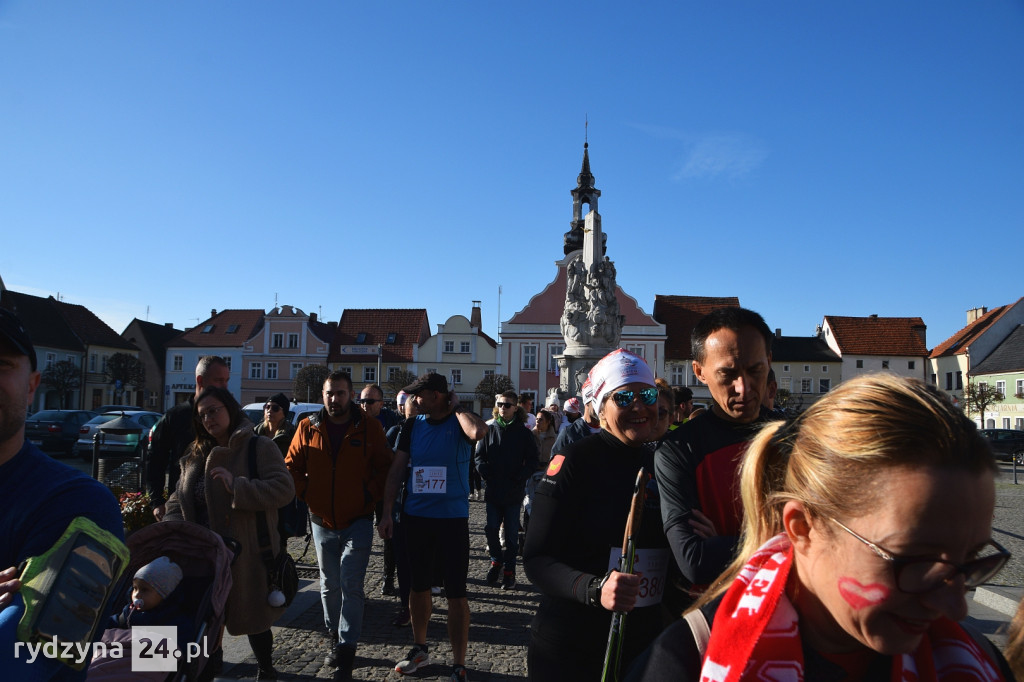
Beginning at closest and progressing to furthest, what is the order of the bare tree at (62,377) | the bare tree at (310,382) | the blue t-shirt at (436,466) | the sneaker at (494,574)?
the blue t-shirt at (436,466) → the sneaker at (494,574) → the bare tree at (62,377) → the bare tree at (310,382)

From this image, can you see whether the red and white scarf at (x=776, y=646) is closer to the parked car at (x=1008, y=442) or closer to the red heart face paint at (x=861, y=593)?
the red heart face paint at (x=861, y=593)

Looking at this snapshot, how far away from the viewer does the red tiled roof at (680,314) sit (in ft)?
193

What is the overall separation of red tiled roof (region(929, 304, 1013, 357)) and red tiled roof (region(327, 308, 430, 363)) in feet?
139

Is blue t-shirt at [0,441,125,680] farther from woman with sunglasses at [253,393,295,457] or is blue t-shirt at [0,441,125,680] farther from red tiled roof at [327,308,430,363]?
red tiled roof at [327,308,430,363]

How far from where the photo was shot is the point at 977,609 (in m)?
6.97

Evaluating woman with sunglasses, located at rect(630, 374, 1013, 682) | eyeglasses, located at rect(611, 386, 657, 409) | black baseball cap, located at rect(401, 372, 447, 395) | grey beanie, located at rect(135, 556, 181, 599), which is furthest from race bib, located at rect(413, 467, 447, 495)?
woman with sunglasses, located at rect(630, 374, 1013, 682)

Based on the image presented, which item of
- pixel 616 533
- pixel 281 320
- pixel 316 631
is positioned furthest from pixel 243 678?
pixel 281 320

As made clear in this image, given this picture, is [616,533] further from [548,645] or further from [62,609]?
[62,609]

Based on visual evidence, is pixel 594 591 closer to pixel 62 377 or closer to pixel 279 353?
pixel 62 377

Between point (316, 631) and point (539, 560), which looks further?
point (316, 631)

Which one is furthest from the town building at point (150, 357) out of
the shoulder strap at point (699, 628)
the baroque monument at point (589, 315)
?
the shoulder strap at point (699, 628)

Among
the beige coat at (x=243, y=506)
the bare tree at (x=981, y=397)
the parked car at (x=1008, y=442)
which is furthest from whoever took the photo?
the bare tree at (x=981, y=397)

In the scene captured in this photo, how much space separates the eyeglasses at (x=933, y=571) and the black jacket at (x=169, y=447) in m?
5.08

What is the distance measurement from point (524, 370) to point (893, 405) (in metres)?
54.8
